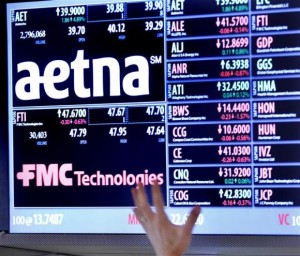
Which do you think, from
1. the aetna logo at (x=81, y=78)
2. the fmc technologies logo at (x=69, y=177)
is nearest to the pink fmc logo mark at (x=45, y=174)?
the fmc technologies logo at (x=69, y=177)

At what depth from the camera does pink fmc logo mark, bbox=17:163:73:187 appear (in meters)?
1.95

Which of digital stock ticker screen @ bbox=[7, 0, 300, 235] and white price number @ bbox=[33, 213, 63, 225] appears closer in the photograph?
digital stock ticker screen @ bbox=[7, 0, 300, 235]

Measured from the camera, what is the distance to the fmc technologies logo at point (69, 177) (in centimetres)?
190

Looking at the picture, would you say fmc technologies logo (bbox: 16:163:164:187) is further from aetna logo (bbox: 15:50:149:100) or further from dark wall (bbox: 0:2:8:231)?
aetna logo (bbox: 15:50:149:100)

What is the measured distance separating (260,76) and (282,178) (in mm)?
271

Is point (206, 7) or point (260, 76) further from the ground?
point (206, 7)

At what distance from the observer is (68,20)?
2.00 meters

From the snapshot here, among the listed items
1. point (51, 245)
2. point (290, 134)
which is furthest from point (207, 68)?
point (51, 245)

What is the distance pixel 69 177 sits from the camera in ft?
6.40

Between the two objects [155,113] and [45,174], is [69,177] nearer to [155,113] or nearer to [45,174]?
[45,174]

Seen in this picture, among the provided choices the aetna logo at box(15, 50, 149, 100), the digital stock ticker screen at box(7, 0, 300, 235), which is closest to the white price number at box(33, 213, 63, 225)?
the digital stock ticker screen at box(7, 0, 300, 235)

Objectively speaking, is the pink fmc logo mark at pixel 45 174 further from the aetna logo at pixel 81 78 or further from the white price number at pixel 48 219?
the aetna logo at pixel 81 78

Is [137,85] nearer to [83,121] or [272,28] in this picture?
[83,121]

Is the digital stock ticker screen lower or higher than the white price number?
higher
